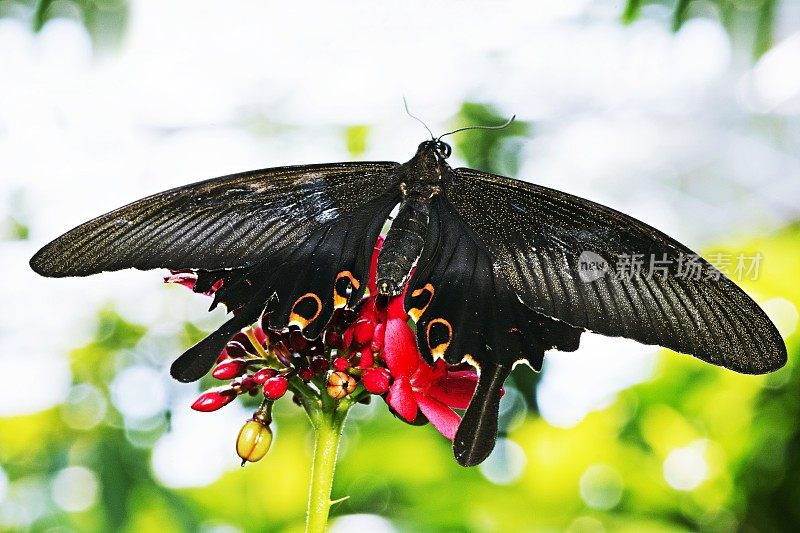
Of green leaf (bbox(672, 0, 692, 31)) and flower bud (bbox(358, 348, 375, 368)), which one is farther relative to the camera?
green leaf (bbox(672, 0, 692, 31))

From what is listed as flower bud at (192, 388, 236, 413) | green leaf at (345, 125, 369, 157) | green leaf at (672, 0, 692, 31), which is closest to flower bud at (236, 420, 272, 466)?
flower bud at (192, 388, 236, 413)

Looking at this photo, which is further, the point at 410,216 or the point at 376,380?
the point at 410,216

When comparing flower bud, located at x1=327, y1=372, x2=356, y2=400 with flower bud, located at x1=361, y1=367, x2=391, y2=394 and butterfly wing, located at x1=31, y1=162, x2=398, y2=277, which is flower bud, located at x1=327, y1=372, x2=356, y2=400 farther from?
butterfly wing, located at x1=31, y1=162, x2=398, y2=277

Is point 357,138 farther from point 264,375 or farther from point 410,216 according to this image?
point 264,375

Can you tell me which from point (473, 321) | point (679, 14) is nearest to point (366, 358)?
point (473, 321)

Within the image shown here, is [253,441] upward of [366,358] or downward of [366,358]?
downward

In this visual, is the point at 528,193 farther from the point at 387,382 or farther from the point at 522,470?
the point at 522,470
